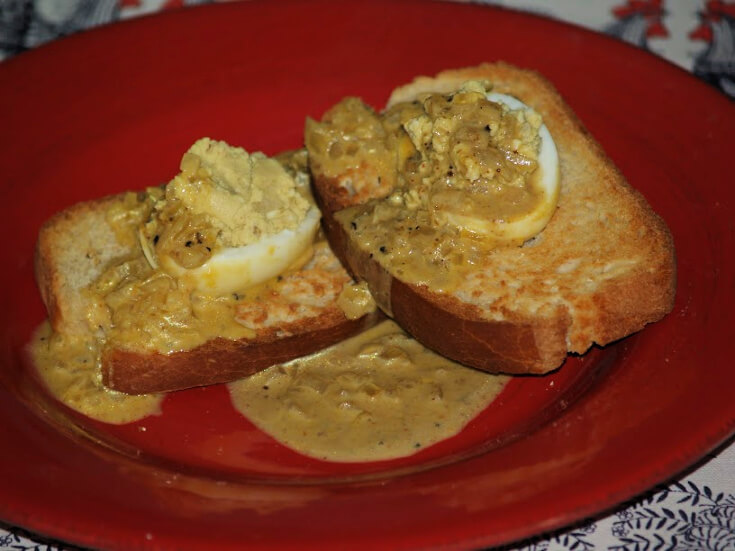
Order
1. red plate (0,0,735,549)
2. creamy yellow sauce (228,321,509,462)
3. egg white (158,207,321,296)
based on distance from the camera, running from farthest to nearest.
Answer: egg white (158,207,321,296), creamy yellow sauce (228,321,509,462), red plate (0,0,735,549)

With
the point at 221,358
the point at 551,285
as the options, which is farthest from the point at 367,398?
the point at 551,285

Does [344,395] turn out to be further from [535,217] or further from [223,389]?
[535,217]

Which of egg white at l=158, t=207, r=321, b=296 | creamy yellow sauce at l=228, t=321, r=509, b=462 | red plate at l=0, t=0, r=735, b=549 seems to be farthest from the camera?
egg white at l=158, t=207, r=321, b=296

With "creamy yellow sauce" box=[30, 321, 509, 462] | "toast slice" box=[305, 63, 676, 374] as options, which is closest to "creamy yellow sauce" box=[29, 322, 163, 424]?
"creamy yellow sauce" box=[30, 321, 509, 462]

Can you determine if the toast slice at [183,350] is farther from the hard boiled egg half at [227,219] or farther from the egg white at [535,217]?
the egg white at [535,217]

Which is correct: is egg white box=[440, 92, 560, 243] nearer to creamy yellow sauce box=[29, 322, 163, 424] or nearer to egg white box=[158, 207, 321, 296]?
egg white box=[158, 207, 321, 296]

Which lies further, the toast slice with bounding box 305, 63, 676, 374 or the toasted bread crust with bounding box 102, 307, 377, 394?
the toasted bread crust with bounding box 102, 307, 377, 394

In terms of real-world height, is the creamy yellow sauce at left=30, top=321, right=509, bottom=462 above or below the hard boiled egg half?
below
